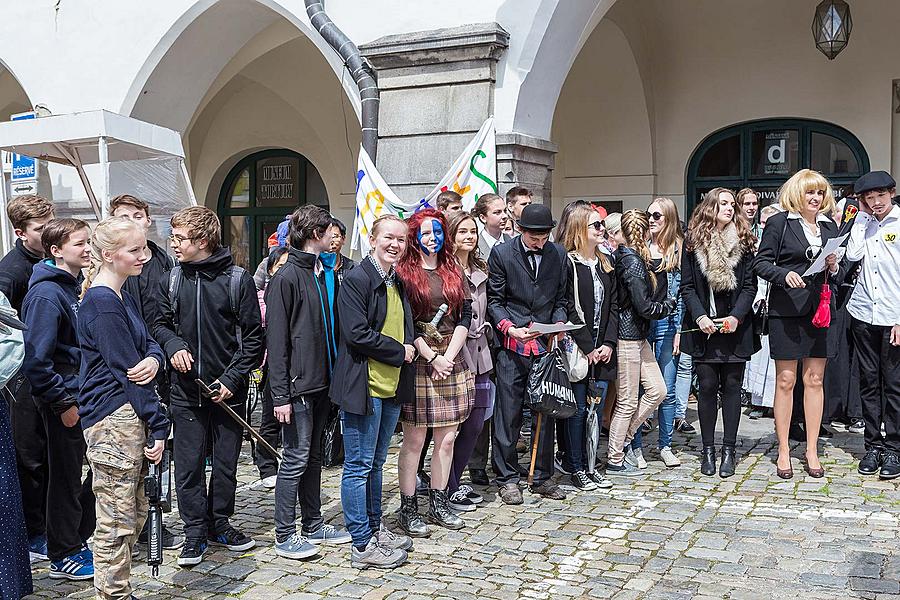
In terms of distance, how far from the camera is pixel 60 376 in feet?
14.1

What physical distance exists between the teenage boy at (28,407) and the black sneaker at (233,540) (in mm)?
906

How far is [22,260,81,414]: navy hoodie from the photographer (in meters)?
4.22

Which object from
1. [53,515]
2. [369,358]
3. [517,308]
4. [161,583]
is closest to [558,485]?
[517,308]

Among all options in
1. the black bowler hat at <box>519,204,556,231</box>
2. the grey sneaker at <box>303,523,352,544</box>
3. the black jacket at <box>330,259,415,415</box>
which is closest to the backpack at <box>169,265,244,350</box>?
the black jacket at <box>330,259,415,415</box>

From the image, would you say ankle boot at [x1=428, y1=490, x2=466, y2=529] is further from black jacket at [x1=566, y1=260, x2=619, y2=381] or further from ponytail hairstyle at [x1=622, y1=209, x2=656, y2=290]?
ponytail hairstyle at [x1=622, y1=209, x2=656, y2=290]

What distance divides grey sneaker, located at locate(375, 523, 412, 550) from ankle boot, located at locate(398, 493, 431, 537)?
0.18m

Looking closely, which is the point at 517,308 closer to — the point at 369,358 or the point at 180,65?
the point at 369,358

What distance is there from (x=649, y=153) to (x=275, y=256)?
6.50 meters

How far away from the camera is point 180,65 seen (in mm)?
10188

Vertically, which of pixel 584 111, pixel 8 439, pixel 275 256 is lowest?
pixel 8 439

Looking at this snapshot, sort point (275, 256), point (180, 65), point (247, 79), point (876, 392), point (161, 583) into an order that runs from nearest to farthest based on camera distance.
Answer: point (161, 583), point (876, 392), point (275, 256), point (180, 65), point (247, 79)

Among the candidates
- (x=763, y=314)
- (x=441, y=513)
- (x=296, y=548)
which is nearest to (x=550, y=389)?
(x=441, y=513)

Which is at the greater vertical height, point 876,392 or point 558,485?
point 876,392

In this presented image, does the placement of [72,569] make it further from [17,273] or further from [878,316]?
[878,316]
